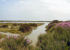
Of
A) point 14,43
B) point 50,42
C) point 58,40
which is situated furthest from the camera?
point 14,43

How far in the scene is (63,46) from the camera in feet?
22.3

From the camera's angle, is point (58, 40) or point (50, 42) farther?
point (58, 40)

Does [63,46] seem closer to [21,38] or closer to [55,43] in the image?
[55,43]

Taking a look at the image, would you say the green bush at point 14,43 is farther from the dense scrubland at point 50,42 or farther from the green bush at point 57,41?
the green bush at point 57,41

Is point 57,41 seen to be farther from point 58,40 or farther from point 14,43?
point 14,43

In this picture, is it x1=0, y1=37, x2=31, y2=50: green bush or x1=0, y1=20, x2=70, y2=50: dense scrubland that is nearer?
x1=0, y1=20, x2=70, y2=50: dense scrubland

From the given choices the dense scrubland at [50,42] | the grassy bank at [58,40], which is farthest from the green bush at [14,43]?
the grassy bank at [58,40]

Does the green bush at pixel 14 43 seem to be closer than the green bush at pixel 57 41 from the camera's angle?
No

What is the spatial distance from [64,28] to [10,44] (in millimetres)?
2998

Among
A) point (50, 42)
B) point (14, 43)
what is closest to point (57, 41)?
point (50, 42)

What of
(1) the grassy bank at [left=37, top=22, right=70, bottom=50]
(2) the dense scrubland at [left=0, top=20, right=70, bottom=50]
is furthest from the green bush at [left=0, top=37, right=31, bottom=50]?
(1) the grassy bank at [left=37, top=22, right=70, bottom=50]

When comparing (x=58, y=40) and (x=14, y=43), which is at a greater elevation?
(x=58, y=40)

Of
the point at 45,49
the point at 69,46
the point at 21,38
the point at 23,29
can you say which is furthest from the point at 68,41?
the point at 23,29

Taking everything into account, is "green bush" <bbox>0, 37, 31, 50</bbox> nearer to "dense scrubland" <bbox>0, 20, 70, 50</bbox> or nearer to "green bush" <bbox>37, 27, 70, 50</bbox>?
"dense scrubland" <bbox>0, 20, 70, 50</bbox>
